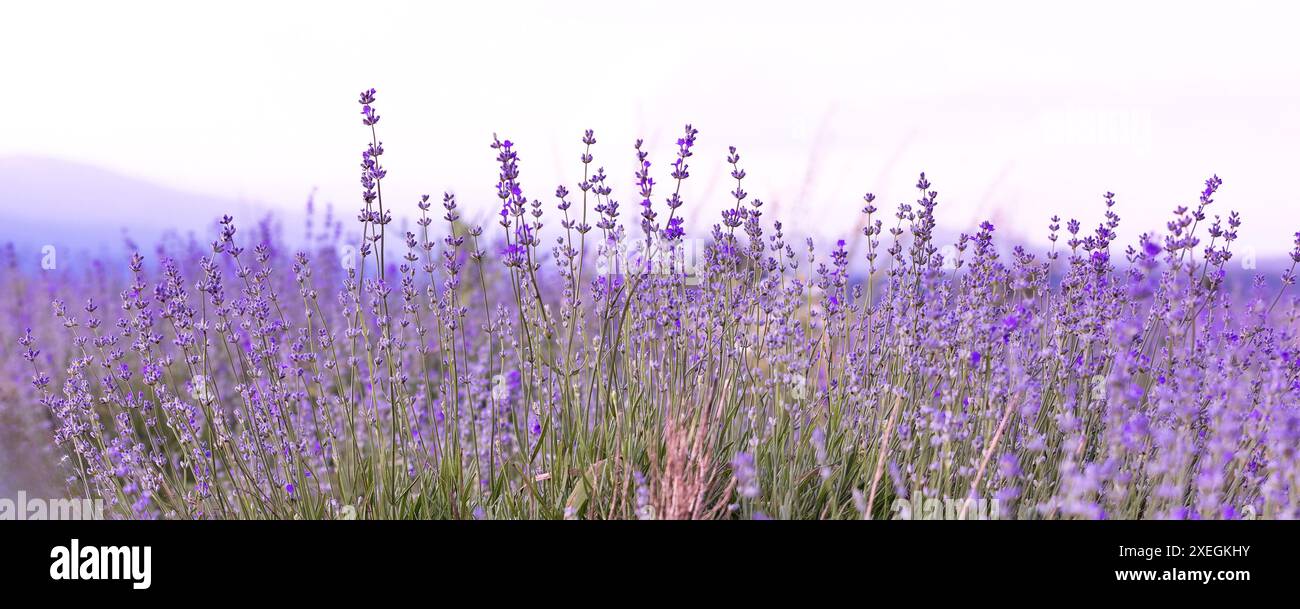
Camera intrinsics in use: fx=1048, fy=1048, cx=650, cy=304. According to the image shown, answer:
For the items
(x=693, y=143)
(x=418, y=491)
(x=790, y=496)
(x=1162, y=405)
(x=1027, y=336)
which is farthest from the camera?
(x=1027, y=336)

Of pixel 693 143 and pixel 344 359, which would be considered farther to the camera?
pixel 344 359

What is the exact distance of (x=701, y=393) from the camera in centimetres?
250

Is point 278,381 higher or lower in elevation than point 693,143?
lower

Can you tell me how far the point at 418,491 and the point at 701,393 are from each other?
74 centimetres

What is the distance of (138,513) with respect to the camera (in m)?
2.70

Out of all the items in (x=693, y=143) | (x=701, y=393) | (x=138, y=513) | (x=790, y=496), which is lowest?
(x=138, y=513)

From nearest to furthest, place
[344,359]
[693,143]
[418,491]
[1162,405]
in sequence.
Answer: [1162,405]
[693,143]
[418,491]
[344,359]
